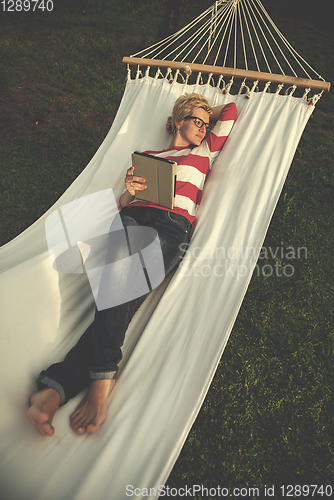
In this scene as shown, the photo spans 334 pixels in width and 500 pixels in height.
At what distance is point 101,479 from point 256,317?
118 centimetres

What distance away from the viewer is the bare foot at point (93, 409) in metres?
1.09

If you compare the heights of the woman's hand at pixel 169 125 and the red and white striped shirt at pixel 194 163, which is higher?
the woman's hand at pixel 169 125

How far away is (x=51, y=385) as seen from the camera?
44.0 inches

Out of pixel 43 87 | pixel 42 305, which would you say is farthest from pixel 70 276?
pixel 43 87

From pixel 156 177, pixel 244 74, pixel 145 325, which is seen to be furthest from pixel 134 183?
pixel 244 74

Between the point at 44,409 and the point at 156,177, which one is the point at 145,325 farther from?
the point at 156,177

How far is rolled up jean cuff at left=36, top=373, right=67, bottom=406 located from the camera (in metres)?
1.11

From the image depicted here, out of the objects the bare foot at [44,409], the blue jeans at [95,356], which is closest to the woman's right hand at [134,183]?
the blue jeans at [95,356]

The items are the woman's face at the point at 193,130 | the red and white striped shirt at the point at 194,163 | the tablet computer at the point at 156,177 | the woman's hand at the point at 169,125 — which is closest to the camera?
the tablet computer at the point at 156,177

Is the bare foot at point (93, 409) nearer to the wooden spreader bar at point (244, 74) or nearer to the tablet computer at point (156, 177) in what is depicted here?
the tablet computer at point (156, 177)

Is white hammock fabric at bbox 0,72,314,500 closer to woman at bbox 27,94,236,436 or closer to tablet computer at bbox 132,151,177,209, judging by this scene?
woman at bbox 27,94,236,436

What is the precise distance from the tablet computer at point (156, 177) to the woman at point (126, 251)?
0.03 metres

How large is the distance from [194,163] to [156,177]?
39 centimetres

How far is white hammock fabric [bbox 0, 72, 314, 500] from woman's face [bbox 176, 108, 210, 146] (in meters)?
0.18
